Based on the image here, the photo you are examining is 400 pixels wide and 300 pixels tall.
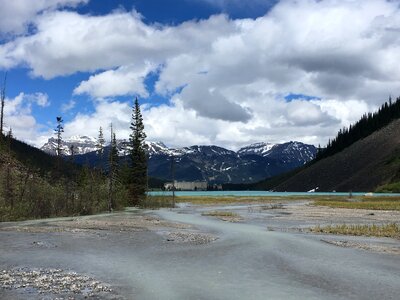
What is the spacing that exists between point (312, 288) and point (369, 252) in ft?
46.6

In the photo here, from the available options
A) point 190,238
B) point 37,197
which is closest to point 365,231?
point 190,238

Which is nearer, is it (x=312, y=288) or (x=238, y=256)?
(x=312, y=288)

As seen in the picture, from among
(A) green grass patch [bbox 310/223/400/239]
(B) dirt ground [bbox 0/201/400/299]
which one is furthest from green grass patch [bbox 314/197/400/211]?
(B) dirt ground [bbox 0/201/400/299]

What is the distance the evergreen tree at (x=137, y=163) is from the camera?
101 metres

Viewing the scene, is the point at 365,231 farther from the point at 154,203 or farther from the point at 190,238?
the point at 154,203

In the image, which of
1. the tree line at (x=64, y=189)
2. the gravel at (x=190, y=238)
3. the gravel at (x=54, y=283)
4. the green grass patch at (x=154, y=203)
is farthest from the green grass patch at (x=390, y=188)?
the gravel at (x=54, y=283)

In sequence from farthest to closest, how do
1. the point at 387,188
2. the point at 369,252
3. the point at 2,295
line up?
the point at 387,188, the point at 369,252, the point at 2,295

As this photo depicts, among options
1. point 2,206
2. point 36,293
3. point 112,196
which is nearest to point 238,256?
point 36,293

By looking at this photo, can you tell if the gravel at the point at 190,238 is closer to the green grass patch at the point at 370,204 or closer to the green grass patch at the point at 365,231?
the green grass patch at the point at 365,231

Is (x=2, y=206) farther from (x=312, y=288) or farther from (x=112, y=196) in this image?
(x=312, y=288)

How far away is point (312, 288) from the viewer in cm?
1933

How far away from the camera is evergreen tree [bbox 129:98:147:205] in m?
101

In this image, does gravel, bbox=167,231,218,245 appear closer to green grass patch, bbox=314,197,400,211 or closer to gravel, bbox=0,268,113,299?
gravel, bbox=0,268,113,299

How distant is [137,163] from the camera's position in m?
100
